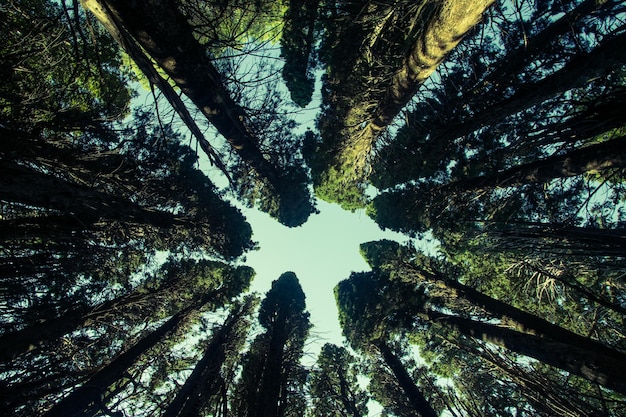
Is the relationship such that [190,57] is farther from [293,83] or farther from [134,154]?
[293,83]

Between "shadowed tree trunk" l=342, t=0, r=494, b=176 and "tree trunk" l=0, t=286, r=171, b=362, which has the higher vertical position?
"shadowed tree trunk" l=342, t=0, r=494, b=176

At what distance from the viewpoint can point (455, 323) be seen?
9531mm

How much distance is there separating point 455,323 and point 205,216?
34.6 feet

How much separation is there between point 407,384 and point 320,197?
27.9 feet

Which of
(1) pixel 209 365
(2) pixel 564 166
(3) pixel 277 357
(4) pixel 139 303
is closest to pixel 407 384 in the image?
(3) pixel 277 357

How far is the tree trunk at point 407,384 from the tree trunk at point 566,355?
373 centimetres

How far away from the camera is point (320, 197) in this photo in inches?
551

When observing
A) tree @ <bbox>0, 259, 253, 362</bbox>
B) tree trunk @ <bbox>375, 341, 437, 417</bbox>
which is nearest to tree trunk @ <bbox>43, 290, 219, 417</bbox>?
tree @ <bbox>0, 259, 253, 362</bbox>

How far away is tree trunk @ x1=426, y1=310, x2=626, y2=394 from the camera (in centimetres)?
411

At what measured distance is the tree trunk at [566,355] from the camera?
13.5ft

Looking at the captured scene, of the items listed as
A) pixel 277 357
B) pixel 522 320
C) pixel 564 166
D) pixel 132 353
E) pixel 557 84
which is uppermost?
pixel 557 84

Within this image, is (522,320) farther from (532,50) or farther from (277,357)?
(277,357)

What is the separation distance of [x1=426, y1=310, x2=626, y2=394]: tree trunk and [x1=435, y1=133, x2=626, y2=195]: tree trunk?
114 inches

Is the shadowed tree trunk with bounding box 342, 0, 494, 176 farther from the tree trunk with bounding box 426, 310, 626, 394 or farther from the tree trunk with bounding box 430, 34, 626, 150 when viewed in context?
A: the tree trunk with bounding box 426, 310, 626, 394
